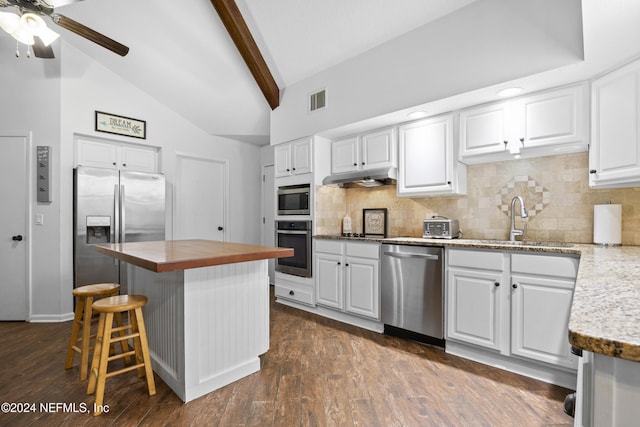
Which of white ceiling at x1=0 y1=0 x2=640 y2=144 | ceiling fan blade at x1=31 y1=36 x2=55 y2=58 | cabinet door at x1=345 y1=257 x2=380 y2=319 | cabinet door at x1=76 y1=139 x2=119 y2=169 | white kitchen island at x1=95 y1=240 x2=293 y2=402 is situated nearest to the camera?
white kitchen island at x1=95 y1=240 x2=293 y2=402

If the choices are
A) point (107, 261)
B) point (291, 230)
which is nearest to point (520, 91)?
point (291, 230)

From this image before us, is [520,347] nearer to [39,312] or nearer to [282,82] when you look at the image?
[282,82]

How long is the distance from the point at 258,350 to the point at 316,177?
2.13 meters

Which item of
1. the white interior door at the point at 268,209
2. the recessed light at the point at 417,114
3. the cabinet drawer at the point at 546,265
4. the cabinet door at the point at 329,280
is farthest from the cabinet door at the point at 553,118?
the white interior door at the point at 268,209

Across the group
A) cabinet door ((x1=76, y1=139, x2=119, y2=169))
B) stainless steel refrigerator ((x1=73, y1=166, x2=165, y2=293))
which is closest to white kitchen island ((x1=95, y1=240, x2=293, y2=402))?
stainless steel refrigerator ((x1=73, y1=166, x2=165, y2=293))

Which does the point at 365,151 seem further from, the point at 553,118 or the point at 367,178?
the point at 553,118

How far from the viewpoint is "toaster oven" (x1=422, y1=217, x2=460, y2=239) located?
119 inches

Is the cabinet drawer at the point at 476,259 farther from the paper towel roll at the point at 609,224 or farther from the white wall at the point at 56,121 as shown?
the white wall at the point at 56,121

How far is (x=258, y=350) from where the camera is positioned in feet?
7.63

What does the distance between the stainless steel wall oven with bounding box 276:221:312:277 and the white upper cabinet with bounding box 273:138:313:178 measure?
66 cm

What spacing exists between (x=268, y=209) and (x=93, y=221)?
8.35 feet

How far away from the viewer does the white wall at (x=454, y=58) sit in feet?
7.08

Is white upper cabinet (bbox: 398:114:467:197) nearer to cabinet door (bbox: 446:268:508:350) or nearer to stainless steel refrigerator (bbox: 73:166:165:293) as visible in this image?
cabinet door (bbox: 446:268:508:350)

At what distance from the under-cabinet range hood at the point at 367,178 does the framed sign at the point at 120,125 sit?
8.54 ft
